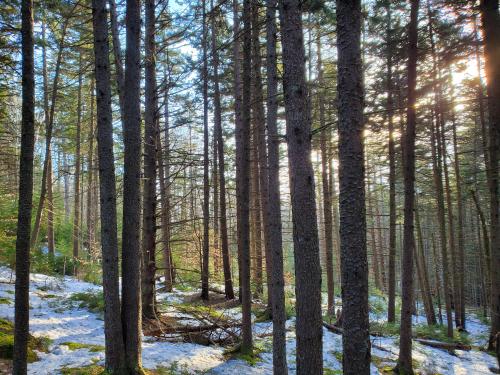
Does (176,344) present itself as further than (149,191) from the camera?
No

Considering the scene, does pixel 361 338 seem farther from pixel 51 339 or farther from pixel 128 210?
pixel 51 339

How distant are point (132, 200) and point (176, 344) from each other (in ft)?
12.6

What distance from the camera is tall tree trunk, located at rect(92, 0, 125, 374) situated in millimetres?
4895

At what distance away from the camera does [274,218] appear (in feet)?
21.0

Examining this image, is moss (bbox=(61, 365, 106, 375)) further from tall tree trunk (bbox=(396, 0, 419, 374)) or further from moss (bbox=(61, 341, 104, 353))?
tall tree trunk (bbox=(396, 0, 419, 374))

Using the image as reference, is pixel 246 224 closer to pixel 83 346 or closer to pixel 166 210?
pixel 166 210

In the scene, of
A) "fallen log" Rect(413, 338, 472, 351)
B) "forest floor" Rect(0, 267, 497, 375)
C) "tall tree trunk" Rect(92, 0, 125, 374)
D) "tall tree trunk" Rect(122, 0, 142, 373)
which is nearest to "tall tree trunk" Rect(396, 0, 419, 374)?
"forest floor" Rect(0, 267, 497, 375)

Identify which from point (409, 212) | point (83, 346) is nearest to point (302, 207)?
point (409, 212)

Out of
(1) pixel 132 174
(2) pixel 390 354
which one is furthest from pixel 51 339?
(2) pixel 390 354

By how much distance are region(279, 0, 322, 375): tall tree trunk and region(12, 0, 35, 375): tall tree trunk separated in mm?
3312

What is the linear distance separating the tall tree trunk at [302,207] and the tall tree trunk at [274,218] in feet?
5.13

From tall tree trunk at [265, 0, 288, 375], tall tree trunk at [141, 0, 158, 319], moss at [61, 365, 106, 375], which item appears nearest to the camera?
moss at [61, 365, 106, 375]

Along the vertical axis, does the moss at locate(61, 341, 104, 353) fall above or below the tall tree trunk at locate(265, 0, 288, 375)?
below

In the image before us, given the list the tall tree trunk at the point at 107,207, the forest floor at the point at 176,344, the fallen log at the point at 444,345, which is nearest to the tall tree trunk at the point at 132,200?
the tall tree trunk at the point at 107,207
